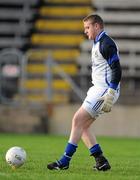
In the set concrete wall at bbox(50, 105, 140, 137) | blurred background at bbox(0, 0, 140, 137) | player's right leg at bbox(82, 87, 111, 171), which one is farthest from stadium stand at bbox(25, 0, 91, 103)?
player's right leg at bbox(82, 87, 111, 171)

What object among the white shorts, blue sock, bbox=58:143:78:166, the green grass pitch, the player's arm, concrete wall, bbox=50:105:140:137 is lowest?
concrete wall, bbox=50:105:140:137

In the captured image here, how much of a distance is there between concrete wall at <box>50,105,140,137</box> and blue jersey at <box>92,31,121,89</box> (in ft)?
35.6

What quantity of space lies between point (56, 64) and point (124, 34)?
508 centimetres

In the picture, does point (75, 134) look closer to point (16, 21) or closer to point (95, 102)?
point (95, 102)

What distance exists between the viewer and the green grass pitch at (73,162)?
9625mm

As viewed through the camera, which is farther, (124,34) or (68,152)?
(124,34)

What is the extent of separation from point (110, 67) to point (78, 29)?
16.9 m

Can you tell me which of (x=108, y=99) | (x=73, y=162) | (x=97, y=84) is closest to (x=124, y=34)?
(x=73, y=162)

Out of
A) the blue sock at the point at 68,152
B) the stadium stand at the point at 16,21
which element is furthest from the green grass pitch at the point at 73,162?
the stadium stand at the point at 16,21

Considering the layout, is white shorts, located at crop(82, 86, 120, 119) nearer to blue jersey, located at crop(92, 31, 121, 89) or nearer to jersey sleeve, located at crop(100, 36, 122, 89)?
blue jersey, located at crop(92, 31, 121, 89)

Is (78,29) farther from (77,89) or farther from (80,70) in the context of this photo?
(77,89)

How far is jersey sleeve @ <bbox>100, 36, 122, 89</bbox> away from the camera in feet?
33.1

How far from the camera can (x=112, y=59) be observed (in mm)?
10125

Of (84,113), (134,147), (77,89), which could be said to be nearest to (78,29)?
(77,89)
